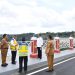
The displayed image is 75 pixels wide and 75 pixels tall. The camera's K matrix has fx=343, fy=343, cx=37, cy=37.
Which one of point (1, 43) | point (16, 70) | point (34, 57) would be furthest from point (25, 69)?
point (34, 57)

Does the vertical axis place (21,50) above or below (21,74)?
above

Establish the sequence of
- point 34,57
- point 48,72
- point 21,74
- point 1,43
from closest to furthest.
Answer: point 21,74 → point 48,72 → point 1,43 → point 34,57

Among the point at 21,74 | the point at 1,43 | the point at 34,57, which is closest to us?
the point at 21,74

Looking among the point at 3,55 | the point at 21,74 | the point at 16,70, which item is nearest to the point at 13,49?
the point at 3,55

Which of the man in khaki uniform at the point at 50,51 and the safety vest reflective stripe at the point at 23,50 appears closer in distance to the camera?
the safety vest reflective stripe at the point at 23,50

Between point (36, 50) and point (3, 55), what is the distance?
595cm

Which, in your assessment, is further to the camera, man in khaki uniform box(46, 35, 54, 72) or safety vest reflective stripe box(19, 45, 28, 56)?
man in khaki uniform box(46, 35, 54, 72)

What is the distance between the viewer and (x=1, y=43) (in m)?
18.7

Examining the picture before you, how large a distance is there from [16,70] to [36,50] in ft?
25.0

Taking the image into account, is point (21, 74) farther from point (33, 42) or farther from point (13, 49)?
point (33, 42)

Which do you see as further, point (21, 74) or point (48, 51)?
point (48, 51)

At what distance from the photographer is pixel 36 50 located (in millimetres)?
24406

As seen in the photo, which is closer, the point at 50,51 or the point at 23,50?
the point at 23,50

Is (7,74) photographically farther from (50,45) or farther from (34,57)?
(34,57)
